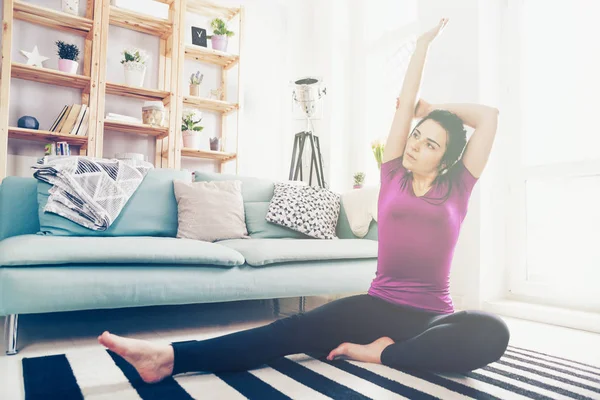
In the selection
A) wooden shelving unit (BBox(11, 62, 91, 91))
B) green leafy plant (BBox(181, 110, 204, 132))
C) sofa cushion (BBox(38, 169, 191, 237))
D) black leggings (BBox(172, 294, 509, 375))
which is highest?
wooden shelving unit (BBox(11, 62, 91, 91))

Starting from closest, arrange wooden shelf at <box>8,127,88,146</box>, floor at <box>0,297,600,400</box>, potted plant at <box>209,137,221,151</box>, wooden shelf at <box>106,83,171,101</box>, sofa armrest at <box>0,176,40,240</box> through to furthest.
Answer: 1. floor at <box>0,297,600,400</box>
2. sofa armrest at <box>0,176,40,240</box>
3. wooden shelf at <box>8,127,88,146</box>
4. wooden shelf at <box>106,83,171,101</box>
5. potted plant at <box>209,137,221,151</box>

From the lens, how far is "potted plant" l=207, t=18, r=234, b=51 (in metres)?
4.09

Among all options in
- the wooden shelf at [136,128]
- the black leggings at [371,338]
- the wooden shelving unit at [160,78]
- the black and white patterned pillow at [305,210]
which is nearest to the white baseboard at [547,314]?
the black and white patterned pillow at [305,210]

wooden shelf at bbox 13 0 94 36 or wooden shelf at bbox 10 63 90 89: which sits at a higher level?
wooden shelf at bbox 13 0 94 36

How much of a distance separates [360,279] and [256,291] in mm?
571

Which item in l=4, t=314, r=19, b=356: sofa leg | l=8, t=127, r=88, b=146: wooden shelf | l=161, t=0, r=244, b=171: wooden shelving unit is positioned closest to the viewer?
l=4, t=314, r=19, b=356: sofa leg

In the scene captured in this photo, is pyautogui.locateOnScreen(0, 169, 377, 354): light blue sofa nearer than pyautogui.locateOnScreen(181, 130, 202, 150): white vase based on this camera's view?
Yes

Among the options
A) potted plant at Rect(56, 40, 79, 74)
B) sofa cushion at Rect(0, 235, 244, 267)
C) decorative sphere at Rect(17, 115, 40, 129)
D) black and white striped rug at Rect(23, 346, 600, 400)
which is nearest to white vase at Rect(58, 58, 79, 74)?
potted plant at Rect(56, 40, 79, 74)

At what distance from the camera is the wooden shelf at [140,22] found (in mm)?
3741

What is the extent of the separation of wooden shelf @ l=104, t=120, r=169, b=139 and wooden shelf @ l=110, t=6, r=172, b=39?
0.87 metres

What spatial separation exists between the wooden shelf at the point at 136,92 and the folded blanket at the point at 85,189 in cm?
155

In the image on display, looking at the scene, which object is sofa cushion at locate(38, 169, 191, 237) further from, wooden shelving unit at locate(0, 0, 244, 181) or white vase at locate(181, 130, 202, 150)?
white vase at locate(181, 130, 202, 150)

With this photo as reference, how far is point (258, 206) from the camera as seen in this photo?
2742 millimetres

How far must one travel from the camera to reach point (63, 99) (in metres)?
3.70
